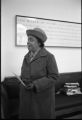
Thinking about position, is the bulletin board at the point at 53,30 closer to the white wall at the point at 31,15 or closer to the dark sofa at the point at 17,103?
the white wall at the point at 31,15

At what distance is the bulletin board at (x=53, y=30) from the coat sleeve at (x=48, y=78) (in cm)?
135

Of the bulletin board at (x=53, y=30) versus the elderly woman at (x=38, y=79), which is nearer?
the elderly woman at (x=38, y=79)

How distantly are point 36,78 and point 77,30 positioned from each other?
7.22 feet

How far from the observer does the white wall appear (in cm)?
297

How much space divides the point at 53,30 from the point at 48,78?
5.73 feet

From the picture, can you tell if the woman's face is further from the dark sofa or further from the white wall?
the white wall

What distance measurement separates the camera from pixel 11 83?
9.33 feet

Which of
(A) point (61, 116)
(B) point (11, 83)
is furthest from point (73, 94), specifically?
(B) point (11, 83)

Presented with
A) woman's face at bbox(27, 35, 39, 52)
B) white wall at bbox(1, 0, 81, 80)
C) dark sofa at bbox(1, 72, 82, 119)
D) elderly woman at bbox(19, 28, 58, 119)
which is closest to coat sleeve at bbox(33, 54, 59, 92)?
elderly woman at bbox(19, 28, 58, 119)

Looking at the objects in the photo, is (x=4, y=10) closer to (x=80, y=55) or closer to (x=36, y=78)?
(x=36, y=78)

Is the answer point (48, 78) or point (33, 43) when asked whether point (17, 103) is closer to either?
point (48, 78)

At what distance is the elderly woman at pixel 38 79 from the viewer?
1.87 metres

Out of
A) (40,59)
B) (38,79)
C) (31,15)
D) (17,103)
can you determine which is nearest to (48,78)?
(38,79)

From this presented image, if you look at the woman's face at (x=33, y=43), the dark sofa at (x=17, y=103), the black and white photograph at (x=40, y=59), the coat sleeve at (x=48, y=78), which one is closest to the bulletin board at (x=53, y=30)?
the black and white photograph at (x=40, y=59)
